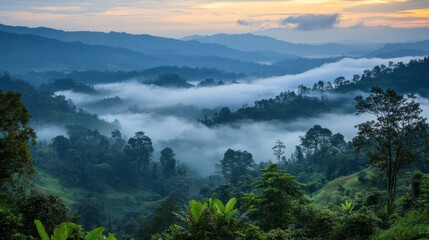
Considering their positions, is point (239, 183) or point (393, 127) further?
point (239, 183)

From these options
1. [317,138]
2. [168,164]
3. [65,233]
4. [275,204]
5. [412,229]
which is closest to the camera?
[65,233]

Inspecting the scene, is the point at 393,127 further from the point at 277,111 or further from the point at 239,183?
the point at 277,111

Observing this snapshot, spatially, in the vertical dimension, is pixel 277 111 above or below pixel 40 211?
A: above

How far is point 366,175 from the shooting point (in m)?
53.4

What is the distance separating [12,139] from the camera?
20.4m

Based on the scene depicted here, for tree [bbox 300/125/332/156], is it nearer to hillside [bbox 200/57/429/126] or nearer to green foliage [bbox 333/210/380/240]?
hillside [bbox 200/57/429/126]

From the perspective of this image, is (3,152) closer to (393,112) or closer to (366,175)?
(393,112)

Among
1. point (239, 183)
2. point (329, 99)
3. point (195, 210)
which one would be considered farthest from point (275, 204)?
point (329, 99)

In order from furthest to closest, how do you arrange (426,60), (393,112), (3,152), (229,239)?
(426,60), (393,112), (3,152), (229,239)

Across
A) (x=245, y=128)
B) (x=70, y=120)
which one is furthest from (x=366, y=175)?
(x=70, y=120)

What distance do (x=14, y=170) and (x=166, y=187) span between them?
70.0 meters

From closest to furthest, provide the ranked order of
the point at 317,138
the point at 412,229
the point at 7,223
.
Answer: the point at 412,229 → the point at 7,223 → the point at 317,138

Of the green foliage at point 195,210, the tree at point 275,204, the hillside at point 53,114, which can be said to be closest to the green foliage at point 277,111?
the hillside at point 53,114

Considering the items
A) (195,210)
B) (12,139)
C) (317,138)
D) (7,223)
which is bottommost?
(317,138)
